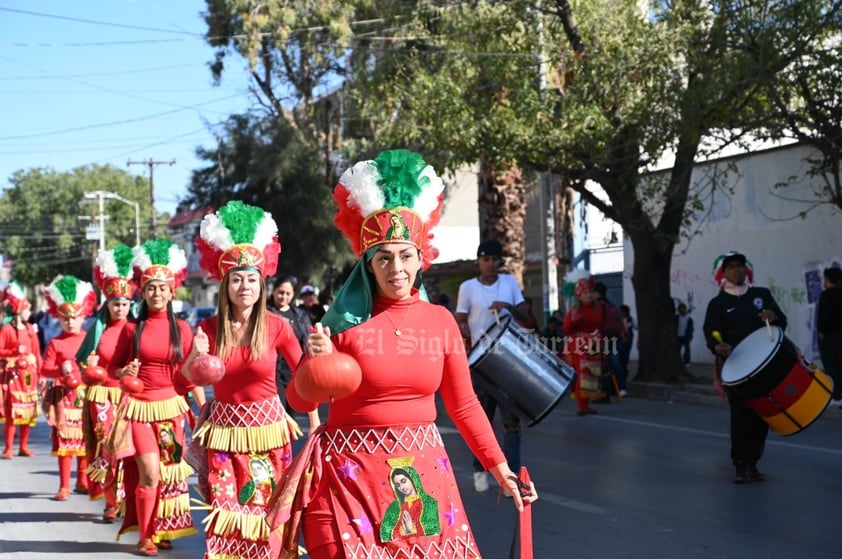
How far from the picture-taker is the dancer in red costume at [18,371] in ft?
44.1

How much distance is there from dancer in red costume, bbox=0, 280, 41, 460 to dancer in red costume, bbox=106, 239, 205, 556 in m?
6.22

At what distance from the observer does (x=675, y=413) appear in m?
15.5

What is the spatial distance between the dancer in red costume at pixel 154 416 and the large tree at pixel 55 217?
69.4 metres

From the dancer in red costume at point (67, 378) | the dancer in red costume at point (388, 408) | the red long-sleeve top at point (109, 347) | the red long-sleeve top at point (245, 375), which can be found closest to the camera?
the dancer in red costume at point (388, 408)

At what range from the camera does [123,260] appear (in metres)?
9.03

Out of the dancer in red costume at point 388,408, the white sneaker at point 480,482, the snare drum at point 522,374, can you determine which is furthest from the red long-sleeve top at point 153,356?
the dancer in red costume at point 388,408

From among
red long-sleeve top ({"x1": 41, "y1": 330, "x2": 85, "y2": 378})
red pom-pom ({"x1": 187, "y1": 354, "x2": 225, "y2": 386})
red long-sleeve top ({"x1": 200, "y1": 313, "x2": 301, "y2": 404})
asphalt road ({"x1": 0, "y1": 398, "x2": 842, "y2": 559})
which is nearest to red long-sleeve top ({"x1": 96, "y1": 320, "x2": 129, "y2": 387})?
asphalt road ({"x1": 0, "y1": 398, "x2": 842, "y2": 559})

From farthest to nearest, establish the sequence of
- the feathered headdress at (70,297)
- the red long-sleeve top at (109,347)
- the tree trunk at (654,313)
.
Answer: the tree trunk at (654,313) < the feathered headdress at (70,297) < the red long-sleeve top at (109,347)

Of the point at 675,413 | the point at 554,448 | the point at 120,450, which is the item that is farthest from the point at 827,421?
the point at 120,450

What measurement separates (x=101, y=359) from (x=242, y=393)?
7.36 ft

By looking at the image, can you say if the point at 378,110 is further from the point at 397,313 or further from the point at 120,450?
the point at 397,313

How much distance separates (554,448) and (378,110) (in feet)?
35.9

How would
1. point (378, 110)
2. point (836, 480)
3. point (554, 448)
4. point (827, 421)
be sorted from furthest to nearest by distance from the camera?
point (378, 110), point (827, 421), point (554, 448), point (836, 480)

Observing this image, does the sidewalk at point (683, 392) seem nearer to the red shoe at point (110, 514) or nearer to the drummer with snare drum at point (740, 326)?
the drummer with snare drum at point (740, 326)
